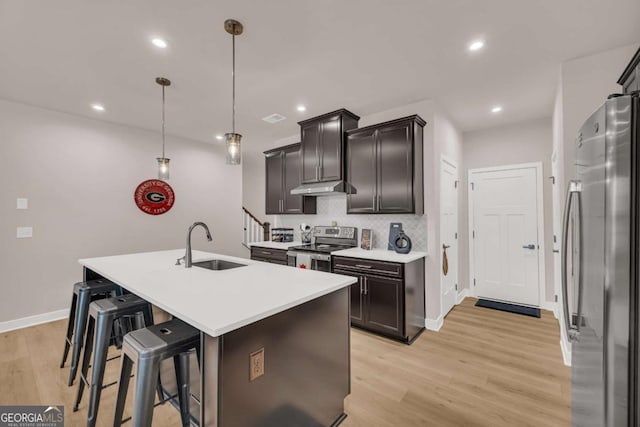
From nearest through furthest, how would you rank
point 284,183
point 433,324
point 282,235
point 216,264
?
point 216,264, point 433,324, point 284,183, point 282,235

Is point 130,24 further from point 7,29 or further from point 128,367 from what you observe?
point 128,367

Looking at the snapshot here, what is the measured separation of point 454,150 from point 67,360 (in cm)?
533

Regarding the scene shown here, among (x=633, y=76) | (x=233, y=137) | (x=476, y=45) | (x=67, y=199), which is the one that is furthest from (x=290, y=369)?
(x=67, y=199)

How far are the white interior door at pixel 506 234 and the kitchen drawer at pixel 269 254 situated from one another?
10.3ft

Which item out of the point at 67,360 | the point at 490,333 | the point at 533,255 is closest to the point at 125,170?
the point at 67,360

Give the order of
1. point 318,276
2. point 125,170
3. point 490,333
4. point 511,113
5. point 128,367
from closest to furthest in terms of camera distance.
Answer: point 128,367 → point 318,276 → point 490,333 → point 511,113 → point 125,170

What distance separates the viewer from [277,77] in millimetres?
2871

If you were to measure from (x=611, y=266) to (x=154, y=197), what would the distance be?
5.35 metres

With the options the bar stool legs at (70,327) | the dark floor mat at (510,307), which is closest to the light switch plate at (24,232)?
the bar stool legs at (70,327)

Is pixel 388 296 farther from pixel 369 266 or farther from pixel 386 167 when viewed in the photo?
pixel 386 167

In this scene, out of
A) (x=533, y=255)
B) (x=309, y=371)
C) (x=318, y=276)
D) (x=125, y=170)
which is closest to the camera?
(x=309, y=371)

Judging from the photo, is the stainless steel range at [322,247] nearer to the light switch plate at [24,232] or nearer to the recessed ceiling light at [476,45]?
the recessed ceiling light at [476,45]

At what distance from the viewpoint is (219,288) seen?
1667mm

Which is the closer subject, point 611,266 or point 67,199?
point 611,266
